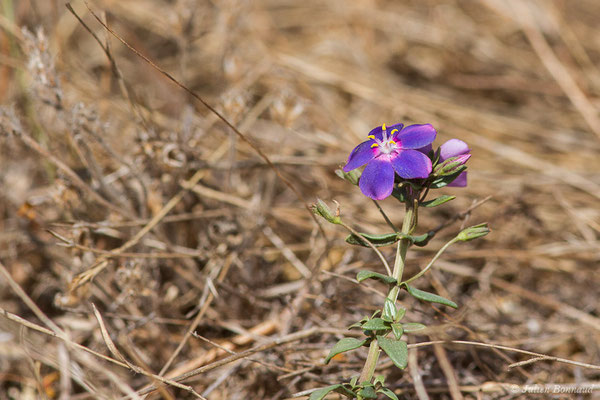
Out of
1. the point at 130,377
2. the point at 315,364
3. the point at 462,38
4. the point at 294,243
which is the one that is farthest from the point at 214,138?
the point at 462,38

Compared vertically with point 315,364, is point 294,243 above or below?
above

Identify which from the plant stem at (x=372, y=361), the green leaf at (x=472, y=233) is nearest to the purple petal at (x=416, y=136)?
the green leaf at (x=472, y=233)

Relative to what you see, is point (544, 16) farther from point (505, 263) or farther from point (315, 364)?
point (315, 364)

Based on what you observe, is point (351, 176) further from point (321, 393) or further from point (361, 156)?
point (321, 393)

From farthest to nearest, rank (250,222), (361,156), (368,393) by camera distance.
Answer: (250,222) → (361,156) → (368,393)

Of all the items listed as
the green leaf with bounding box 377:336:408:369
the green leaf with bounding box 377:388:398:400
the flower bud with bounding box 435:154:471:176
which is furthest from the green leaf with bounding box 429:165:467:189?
the green leaf with bounding box 377:388:398:400

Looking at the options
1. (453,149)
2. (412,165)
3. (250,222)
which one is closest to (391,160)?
(412,165)
